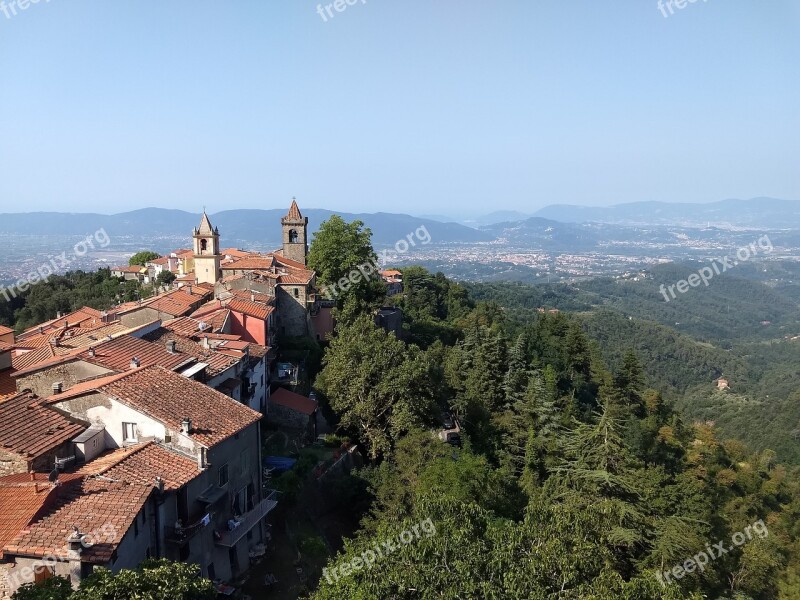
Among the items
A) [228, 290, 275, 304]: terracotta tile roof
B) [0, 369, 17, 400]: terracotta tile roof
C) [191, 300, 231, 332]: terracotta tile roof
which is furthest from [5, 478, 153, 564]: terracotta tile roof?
[228, 290, 275, 304]: terracotta tile roof

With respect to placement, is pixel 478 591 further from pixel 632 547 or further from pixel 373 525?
pixel 632 547

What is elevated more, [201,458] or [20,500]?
[20,500]

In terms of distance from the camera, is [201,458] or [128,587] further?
[201,458]

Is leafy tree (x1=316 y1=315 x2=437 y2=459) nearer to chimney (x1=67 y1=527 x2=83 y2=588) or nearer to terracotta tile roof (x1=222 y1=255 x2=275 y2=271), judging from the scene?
chimney (x1=67 y1=527 x2=83 y2=588)

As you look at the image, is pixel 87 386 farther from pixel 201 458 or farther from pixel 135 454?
pixel 201 458

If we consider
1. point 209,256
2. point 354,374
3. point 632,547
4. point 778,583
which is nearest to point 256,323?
point 354,374

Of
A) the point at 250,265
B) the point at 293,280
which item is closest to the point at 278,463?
the point at 293,280
